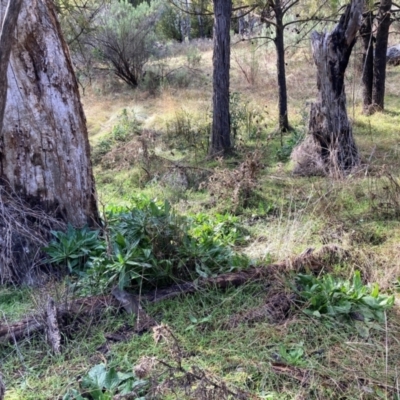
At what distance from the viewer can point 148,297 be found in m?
3.01

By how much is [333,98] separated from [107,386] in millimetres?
4802

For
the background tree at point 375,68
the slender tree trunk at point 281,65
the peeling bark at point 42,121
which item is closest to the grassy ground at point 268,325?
the peeling bark at point 42,121

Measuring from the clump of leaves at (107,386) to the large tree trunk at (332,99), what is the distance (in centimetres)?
419

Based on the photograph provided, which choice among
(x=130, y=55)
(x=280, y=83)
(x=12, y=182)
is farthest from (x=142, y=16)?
(x=12, y=182)

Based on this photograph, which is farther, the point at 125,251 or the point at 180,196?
the point at 180,196

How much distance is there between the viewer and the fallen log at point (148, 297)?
2.69 metres

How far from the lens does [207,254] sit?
10.8 ft

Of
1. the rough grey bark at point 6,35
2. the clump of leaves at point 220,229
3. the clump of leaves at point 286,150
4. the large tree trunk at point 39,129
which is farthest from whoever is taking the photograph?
the clump of leaves at point 286,150

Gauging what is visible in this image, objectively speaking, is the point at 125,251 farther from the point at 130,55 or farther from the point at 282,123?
the point at 130,55

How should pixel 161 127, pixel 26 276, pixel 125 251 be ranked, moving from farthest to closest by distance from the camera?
pixel 161 127 < pixel 26 276 < pixel 125 251

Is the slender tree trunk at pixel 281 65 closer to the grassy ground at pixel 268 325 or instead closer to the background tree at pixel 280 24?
the background tree at pixel 280 24

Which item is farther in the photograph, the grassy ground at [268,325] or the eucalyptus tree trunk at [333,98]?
the eucalyptus tree trunk at [333,98]

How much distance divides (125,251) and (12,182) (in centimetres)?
113

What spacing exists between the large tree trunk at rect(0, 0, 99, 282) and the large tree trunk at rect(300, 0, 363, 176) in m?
3.29
